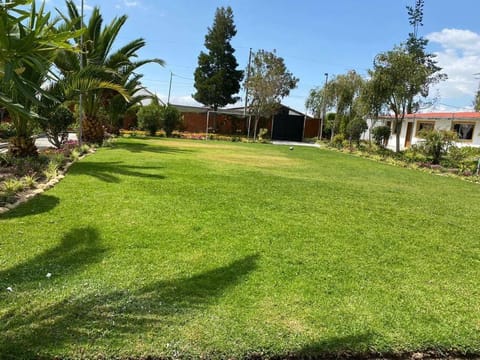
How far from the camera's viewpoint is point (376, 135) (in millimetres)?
25984

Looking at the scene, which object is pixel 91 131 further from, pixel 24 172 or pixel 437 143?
pixel 437 143

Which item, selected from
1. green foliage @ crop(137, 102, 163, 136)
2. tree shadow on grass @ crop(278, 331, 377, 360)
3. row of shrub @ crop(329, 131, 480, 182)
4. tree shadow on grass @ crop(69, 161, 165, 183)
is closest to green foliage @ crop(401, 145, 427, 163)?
row of shrub @ crop(329, 131, 480, 182)

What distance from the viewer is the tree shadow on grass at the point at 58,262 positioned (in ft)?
11.9

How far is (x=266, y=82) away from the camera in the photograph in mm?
31266

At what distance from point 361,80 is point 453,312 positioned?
27.6 meters

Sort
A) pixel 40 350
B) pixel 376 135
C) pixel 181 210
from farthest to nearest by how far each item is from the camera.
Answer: pixel 376 135
pixel 181 210
pixel 40 350

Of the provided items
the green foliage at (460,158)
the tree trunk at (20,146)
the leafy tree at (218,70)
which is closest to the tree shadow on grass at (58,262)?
the tree trunk at (20,146)

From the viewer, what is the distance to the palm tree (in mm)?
12461

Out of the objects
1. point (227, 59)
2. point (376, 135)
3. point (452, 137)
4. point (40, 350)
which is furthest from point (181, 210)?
point (227, 59)

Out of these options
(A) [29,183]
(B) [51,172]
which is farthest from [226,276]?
(B) [51,172]

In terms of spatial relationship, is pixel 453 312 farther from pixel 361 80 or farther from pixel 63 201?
pixel 361 80

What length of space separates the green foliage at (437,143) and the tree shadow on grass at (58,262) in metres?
18.0

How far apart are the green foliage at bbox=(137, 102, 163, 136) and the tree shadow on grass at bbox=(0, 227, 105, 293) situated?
2195 cm

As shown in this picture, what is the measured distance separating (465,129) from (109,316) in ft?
97.4
